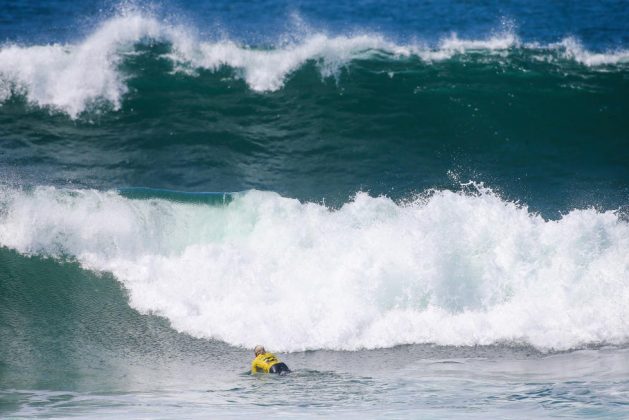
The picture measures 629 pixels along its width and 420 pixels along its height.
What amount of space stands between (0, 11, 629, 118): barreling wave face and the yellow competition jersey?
26.1 feet

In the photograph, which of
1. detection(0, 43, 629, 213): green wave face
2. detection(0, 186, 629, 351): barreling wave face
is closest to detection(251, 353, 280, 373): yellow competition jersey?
detection(0, 186, 629, 351): barreling wave face

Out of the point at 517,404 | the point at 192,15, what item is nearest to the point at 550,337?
the point at 517,404

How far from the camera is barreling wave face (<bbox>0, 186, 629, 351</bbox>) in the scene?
431 inches

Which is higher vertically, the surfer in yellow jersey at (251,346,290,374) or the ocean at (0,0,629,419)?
the ocean at (0,0,629,419)

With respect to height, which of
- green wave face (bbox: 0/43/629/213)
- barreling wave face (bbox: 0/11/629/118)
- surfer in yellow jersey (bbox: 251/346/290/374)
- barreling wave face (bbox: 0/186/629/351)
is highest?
barreling wave face (bbox: 0/11/629/118)

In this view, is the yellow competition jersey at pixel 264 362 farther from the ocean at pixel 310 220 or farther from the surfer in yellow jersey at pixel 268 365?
the ocean at pixel 310 220

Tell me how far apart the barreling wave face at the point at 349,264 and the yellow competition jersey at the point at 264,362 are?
120 centimetres

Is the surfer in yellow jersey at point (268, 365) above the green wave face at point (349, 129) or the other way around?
the other way around

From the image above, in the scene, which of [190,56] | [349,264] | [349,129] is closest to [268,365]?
[349,264]

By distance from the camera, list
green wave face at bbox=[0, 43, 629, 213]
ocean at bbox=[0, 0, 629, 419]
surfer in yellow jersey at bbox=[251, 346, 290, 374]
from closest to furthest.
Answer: surfer in yellow jersey at bbox=[251, 346, 290, 374], ocean at bbox=[0, 0, 629, 419], green wave face at bbox=[0, 43, 629, 213]

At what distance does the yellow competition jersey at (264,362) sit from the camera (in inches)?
369

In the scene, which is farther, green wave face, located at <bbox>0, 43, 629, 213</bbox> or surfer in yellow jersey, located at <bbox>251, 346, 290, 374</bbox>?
green wave face, located at <bbox>0, 43, 629, 213</bbox>

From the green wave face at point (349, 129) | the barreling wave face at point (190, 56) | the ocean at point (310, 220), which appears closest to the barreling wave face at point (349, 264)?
the ocean at point (310, 220)

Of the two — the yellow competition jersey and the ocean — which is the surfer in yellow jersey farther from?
the ocean
